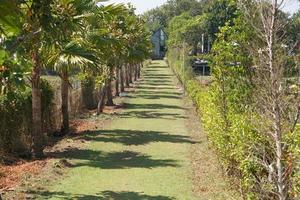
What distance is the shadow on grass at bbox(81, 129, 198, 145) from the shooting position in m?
16.2

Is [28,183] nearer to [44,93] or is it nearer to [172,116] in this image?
[44,93]

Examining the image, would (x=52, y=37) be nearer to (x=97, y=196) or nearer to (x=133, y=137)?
(x=97, y=196)

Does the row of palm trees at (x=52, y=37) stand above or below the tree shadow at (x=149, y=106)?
above

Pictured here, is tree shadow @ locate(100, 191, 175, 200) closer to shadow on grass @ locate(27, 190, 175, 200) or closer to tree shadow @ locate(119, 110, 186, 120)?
shadow on grass @ locate(27, 190, 175, 200)

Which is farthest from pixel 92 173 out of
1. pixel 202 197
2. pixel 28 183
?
pixel 202 197

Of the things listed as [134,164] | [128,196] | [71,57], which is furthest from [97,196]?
[71,57]

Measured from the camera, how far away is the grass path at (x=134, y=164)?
1010 centimetres

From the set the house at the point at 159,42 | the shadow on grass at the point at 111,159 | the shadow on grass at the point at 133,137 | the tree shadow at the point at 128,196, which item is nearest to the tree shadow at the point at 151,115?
the shadow on grass at the point at 133,137

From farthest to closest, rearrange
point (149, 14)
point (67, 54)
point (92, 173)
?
point (149, 14), point (67, 54), point (92, 173)

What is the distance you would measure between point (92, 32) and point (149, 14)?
4371 inches

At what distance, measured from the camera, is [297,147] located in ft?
21.6

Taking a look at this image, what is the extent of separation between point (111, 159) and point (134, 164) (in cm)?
87

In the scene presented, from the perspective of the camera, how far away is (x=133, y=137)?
17.0 meters

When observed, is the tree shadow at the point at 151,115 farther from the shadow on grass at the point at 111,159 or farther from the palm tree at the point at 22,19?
the palm tree at the point at 22,19
